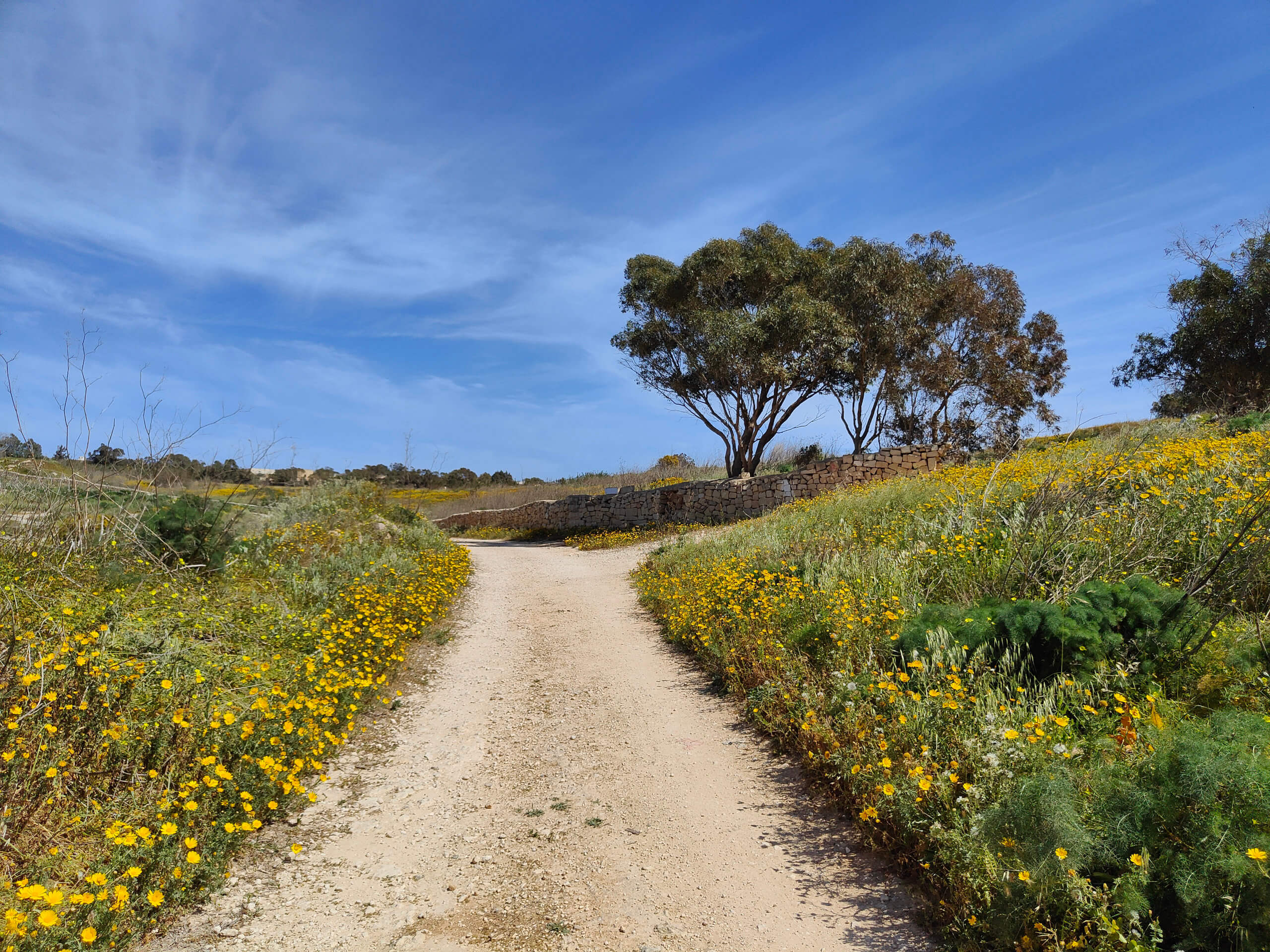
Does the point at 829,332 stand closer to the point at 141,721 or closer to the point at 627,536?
the point at 627,536

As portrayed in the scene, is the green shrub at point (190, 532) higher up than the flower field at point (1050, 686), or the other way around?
the green shrub at point (190, 532)

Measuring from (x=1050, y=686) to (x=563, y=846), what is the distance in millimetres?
2971

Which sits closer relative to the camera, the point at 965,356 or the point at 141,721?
the point at 141,721

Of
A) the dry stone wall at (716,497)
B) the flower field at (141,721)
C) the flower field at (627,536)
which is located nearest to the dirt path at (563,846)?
the flower field at (141,721)

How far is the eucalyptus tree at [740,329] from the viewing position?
19375mm

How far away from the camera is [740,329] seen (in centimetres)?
1914

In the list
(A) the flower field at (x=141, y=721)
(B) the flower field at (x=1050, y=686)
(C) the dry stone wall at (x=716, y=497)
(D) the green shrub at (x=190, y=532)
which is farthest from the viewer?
(C) the dry stone wall at (x=716, y=497)

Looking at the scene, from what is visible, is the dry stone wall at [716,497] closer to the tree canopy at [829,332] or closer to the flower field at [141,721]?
the tree canopy at [829,332]

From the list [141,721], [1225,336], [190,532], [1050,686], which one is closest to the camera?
[141,721]

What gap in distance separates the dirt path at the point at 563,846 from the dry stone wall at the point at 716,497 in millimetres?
12071

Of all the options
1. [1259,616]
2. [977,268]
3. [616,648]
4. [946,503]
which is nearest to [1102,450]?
[946,503]

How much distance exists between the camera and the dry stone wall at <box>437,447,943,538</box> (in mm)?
17297

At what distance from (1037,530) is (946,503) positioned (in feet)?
6.60

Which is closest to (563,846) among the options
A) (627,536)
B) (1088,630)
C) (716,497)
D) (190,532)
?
(1088,630)
